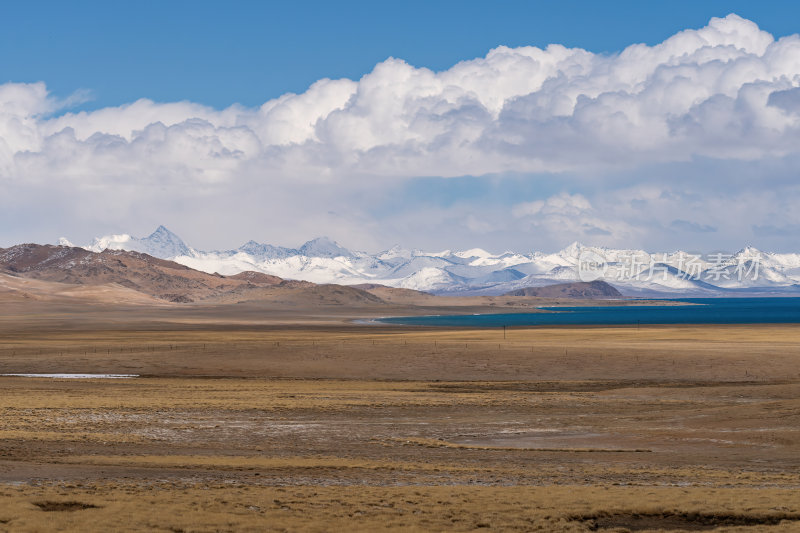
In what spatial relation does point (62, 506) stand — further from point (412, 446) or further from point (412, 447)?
point (412, 446)

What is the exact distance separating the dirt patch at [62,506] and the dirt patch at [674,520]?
38.5ft

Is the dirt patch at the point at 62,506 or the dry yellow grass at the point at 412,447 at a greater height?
the dirt patch at the point at 62,506

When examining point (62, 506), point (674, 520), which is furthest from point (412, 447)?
point (62, 506)

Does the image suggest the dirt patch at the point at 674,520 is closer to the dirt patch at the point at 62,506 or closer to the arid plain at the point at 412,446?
the arid plain at the point at 412,446

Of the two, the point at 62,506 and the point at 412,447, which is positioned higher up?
the point at 62,506

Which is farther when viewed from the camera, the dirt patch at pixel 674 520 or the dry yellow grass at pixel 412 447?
the dry yellow grass at pixel 412 447

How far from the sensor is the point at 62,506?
19.9 m

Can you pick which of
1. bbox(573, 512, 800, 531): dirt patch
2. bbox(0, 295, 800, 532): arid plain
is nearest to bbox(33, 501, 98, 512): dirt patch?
bbox(0, 295, 800, 532): arid plain

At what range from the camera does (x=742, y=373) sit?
2362 inches

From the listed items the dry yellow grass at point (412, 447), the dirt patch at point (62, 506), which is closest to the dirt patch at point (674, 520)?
the dry yellow grass at point (412, 447)

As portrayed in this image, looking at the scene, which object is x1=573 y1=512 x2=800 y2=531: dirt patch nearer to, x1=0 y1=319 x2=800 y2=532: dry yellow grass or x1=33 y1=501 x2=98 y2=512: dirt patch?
x1=0 y1=319 x2=800 y2=532: dry yellow grass

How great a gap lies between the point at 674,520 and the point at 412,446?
1316 cm

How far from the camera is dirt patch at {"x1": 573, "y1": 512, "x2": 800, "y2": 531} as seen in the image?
19.6 meters

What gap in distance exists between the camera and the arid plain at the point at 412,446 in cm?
2005
